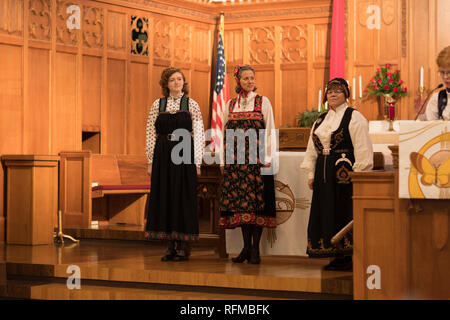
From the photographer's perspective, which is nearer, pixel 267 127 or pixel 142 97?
pixel 267 127

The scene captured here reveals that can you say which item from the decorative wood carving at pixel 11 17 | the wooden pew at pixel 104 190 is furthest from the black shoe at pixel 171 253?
the decorative wood carving at pixel 11 17

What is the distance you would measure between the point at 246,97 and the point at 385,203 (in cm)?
176

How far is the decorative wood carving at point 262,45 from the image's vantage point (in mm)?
10797

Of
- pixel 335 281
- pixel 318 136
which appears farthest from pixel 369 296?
pixel 318 136

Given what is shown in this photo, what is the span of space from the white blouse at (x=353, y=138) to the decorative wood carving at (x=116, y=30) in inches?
209

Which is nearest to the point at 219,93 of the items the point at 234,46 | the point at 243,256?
the point at 234,46

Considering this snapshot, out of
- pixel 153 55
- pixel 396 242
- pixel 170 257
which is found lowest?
pixel 170 257

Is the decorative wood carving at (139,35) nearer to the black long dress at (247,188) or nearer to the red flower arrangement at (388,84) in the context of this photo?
the red flower arrangement at (388,84)

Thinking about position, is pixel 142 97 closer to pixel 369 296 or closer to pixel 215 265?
pixel 215 265

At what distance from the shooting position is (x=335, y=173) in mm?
5102

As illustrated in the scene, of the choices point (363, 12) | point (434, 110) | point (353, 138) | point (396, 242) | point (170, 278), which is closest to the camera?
point (396, 242)

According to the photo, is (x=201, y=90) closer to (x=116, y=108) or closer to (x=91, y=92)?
(x=116, y=108)

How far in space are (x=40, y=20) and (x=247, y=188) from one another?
4672mm
